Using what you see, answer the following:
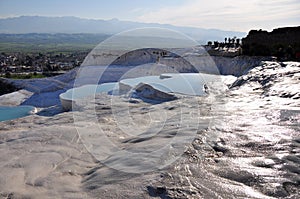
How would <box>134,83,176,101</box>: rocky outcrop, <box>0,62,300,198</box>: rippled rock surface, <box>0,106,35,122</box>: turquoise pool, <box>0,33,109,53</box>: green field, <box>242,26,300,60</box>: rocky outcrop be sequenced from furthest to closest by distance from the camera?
1. <box>0,33,109,53</box>: green field
2. <box>242,26,300,60</box>: rocky outcrop
3. <box>0,106,35,122</box>: turquoise pool
4. <box>134,83,176,101</box>: rocky outcrop
5. <box>0,62,300,198</box>: rippled rock surface

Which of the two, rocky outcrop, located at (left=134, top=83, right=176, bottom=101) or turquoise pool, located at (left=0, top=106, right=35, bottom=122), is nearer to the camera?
rocky outcrop, located at (left=134, top=83, right=176, bottom=101)

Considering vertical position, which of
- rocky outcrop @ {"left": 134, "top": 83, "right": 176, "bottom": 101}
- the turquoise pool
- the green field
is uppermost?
the green field

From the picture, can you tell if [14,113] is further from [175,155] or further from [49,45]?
[49,45]

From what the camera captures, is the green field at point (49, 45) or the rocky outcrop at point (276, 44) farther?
the green field at point (49, 45)

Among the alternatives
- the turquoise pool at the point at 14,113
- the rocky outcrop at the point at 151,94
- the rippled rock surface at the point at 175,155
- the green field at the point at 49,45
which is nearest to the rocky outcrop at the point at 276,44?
the rocky outcrop at the point at 151,94

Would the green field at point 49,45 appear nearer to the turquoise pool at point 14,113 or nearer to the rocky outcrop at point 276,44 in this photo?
the rocky outcrop at point 276,44

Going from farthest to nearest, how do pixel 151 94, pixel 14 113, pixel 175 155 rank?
pixel 14 113 → pixel 151 94 → pixel 175 155

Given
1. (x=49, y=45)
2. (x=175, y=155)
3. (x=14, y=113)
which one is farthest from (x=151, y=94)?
(x=49, y=45)

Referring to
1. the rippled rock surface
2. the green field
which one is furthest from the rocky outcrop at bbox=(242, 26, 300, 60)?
the green field

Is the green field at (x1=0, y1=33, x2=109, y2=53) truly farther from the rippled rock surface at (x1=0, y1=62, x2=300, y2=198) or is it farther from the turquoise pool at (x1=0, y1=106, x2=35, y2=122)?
the rippled rock surface at (x1=0, y1=62, x2=300, y2=198)
